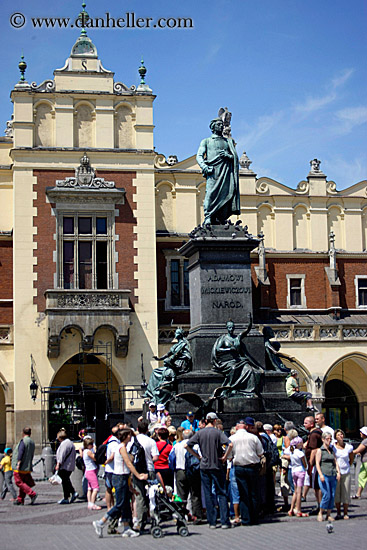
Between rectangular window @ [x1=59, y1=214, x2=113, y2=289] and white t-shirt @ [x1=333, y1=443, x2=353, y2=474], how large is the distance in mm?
23571

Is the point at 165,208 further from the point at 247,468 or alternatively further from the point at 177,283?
the point at 247,468

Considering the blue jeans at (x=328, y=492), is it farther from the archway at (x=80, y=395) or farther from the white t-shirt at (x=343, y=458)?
the archway at (x=80, y=395)

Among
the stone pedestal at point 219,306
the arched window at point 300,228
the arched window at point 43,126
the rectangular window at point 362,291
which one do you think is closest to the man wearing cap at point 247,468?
the stone pedestal at point 219,306

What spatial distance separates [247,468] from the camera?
1367 cm

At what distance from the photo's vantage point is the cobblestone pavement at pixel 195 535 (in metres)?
12.0

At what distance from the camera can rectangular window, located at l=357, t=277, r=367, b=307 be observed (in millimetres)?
43281

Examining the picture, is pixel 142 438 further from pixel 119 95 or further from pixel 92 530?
pixel 119 95

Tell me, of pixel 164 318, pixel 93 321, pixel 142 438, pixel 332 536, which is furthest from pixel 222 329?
pixel 164 318

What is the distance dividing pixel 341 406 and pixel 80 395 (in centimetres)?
1249

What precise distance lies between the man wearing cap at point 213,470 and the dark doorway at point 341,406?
2909 centimetres

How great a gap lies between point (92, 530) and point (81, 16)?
30733mm

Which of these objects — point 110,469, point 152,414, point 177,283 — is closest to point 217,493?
point 110,469

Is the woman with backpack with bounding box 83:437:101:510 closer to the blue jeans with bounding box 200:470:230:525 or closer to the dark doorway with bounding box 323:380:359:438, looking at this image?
the blue jeans with bounding box 200:470:230:525

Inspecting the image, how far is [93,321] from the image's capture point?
36938 mm
